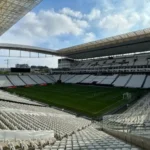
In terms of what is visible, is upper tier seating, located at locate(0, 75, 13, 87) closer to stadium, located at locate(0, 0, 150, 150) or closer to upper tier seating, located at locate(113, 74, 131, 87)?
stadium, located at locate(0, 0, 150, 150)

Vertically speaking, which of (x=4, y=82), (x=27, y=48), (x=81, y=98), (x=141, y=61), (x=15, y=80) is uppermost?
(x=27, y=48)

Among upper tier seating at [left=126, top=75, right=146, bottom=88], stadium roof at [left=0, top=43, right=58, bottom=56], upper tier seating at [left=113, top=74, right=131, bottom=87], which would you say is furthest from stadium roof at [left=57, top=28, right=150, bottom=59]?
stadium roof at [left=0, top=43, right=58, bottom=56]

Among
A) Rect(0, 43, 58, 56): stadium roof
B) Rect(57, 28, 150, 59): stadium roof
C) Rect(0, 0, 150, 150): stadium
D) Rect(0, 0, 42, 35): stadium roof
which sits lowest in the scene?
Rect(0, 0, 150, 150): stadium

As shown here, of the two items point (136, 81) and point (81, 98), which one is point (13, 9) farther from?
point (136, 81)

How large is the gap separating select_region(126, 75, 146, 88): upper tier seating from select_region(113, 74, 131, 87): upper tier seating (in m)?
1.28

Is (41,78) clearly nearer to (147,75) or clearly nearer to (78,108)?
(147,75)

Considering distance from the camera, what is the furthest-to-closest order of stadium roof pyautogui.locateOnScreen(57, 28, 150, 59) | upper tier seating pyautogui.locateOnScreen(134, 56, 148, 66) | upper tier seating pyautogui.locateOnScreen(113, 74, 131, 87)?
1. upper tier seating pyautogui.locateOnScreen(134, 56, 148, 66)
2. upper tier seating pyautogui.locateOnScreen(113, 74, 131, 87)
3. stadium roof pyautogui.locateOnScreen(57, 28, 150, 59)

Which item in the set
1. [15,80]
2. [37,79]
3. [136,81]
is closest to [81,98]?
[136,81]

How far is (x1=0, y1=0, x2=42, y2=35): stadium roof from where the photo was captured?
2392cm

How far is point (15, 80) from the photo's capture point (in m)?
73.9

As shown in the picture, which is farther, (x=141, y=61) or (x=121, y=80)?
(x=141, y=61)

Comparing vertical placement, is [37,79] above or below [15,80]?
above

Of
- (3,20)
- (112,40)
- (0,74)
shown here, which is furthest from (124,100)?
(0,74)

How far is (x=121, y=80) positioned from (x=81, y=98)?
1864 cm
